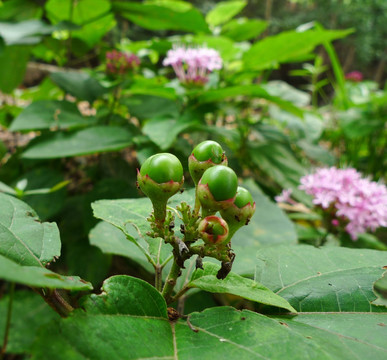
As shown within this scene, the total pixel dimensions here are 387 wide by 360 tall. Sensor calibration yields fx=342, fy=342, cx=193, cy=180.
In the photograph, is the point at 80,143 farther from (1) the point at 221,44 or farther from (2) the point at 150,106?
(1) the point at 221,44

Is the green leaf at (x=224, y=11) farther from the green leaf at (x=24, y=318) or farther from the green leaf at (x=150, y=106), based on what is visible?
the green leaf at (x=24, y=318)

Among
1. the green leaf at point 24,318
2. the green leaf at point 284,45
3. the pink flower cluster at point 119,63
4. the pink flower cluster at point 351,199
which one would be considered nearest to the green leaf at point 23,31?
the pink flower cluster at point 119,63

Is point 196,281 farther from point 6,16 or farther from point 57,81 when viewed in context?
point 6,16

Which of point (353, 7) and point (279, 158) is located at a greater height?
point (353, 7)

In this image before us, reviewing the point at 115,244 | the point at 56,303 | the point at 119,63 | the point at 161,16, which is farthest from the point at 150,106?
the point at 56,303

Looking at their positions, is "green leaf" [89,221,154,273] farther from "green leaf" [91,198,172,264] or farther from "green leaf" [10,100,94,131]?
"green leaf" [10,100,94,131]

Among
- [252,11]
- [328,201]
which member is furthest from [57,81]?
[252,11]
